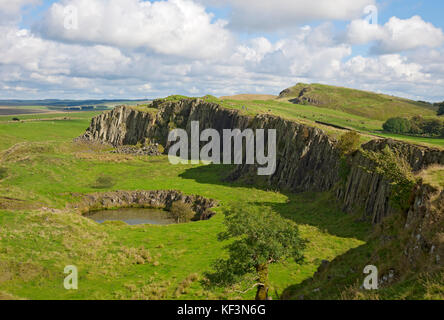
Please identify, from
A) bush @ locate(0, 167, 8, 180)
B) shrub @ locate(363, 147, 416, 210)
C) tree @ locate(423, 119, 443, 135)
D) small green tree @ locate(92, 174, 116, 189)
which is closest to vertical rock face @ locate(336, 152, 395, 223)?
shrub @ locate(363, 147, 416, 210)

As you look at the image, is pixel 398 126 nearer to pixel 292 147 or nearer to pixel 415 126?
pixel 415 126

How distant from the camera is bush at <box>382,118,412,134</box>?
122 m

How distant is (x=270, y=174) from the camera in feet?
283

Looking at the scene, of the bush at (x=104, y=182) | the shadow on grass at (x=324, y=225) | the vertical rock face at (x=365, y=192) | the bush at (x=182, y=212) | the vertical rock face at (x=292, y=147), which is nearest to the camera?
the shadow on grass at (x=324, y=225)

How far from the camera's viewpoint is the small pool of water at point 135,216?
76.7m

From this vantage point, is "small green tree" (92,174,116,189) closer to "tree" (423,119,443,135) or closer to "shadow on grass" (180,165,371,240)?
"shadow on grass" (180,165,371,240)

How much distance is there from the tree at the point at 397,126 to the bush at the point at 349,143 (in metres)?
68.2

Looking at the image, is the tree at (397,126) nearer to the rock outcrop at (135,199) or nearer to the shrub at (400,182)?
the rock outcrop at (135,199)

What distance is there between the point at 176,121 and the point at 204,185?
62357 millimetres

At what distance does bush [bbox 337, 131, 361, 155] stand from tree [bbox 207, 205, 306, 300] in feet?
128

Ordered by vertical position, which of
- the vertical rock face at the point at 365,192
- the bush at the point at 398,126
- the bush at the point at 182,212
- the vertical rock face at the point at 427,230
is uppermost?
the bush at the point at 398,126

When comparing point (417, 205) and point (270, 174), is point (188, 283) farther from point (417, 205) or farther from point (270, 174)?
point (270, 174)

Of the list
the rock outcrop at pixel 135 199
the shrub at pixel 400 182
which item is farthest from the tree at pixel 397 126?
the shrub at pixel 400 182

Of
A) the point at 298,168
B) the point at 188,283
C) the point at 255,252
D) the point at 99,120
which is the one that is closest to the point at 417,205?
the point at 255,252
